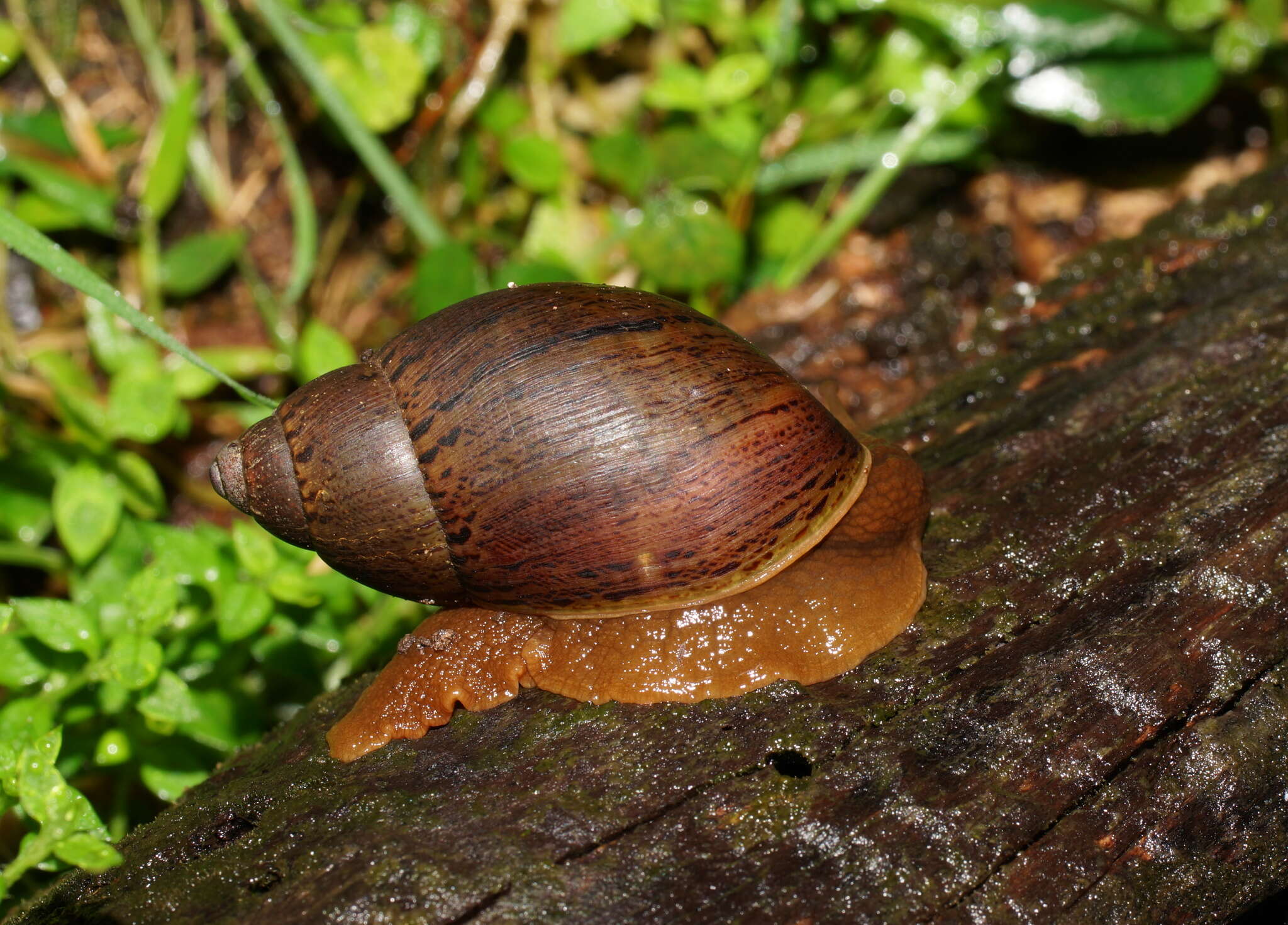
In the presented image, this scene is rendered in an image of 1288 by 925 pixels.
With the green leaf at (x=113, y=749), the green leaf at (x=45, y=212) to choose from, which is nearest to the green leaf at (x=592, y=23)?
the green leaf at (x=45, y=212)

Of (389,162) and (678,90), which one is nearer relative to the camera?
(389,162)

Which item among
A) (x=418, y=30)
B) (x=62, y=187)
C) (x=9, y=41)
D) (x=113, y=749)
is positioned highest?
(x=9, y=41)

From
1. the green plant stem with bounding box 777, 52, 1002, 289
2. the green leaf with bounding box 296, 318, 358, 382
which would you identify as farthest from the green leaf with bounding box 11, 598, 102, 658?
the green plant stem with bounding box 777, 52, 1002, 289

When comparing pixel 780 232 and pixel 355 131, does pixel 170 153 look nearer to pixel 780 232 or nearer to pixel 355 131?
pixel 355 131

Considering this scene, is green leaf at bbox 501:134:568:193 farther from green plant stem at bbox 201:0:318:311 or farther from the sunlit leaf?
the sunlit leaf

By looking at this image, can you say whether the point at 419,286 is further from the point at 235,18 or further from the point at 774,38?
the point at 774,38

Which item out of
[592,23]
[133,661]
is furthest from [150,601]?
[592,23]

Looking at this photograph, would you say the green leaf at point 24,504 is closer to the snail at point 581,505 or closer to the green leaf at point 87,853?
the snail at point 581,505
